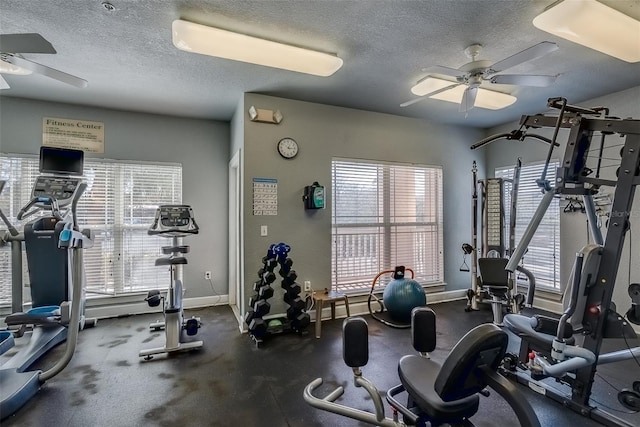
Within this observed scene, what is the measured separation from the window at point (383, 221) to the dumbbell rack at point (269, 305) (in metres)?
0.80

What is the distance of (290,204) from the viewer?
3.78m

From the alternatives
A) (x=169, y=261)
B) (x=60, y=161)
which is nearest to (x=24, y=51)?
(x=60, y=161)

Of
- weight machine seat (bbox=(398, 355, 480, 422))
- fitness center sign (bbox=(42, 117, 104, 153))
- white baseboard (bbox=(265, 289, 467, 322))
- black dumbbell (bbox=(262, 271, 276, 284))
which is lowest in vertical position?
white baseboard (bbox=(265, 289, 467, 322))

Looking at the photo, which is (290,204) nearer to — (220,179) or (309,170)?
(309,170)

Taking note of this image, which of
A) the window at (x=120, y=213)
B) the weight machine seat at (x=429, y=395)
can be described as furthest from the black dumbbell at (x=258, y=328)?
the window at (x=120, y=213)

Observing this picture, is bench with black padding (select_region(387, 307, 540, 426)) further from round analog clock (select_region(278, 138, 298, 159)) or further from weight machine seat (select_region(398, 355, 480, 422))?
round analog clock (select_region(278, 138, 298, 159))

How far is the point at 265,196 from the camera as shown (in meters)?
3.63

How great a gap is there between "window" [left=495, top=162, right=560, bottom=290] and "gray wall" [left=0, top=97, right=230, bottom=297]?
4348 millimetres

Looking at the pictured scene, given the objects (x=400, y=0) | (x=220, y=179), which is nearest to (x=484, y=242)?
(x=400, y=0)

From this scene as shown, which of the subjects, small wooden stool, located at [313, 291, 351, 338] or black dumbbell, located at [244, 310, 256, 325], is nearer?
black dumbbell, located at [244, 310, 256, 325]

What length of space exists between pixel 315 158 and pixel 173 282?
2234mm

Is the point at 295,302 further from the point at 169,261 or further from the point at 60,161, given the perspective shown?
the point at 60,161

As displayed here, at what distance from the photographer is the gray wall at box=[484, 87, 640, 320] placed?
347 cm

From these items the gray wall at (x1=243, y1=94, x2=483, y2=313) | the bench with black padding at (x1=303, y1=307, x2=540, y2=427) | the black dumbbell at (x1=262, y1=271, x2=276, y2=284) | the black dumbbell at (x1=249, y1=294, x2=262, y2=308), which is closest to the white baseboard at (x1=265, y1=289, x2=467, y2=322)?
the gray wall at (x1=243, y1=94, x2=483, y2=313)
